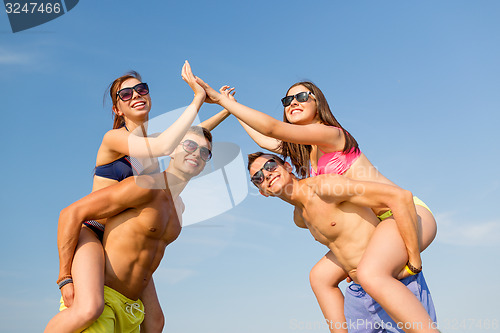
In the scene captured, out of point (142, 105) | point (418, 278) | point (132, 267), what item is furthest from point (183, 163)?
point (418, 278)

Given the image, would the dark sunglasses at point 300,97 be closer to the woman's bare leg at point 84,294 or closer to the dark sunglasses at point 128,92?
the dark sunglasses at point 128,92

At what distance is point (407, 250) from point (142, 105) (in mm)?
3972

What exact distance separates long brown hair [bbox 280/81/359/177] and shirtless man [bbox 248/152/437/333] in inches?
9.4

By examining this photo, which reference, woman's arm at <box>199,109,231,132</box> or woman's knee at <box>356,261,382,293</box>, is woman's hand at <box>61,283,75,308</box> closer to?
woman's arm at <box>199,109,231,132</box>

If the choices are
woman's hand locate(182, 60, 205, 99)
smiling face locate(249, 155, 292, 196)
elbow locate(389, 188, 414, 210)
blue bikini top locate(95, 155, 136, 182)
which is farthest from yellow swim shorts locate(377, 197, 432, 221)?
blue bikini top locate(95, 155, 136, 182)

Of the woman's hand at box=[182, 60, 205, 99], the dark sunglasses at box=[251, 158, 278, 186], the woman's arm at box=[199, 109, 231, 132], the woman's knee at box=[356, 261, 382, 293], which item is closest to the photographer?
the woman's knee at box=[356, 261, 382, 293]

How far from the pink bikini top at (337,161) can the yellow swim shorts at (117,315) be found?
3.09m

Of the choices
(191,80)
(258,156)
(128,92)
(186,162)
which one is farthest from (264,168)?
(128,92)

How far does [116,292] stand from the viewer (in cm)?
627

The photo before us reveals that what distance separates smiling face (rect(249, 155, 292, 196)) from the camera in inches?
255

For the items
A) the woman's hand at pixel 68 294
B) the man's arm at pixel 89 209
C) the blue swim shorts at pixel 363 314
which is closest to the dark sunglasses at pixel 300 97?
the man's arm at pixel 89 209

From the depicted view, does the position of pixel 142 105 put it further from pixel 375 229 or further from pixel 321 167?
pixel 375 229

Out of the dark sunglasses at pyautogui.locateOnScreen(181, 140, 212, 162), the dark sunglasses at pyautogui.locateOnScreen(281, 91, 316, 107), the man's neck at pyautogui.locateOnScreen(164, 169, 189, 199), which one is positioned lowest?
the man's neck at pyautogui.locateOnScreen(164, 169, 189, 199)

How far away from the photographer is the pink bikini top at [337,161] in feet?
20.9
